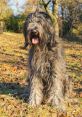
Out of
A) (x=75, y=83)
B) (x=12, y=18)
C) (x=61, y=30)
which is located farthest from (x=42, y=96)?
(x=12, y=18)

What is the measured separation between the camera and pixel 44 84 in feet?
25.4

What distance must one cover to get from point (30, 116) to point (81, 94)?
2228mm

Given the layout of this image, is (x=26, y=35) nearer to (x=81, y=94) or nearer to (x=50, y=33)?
(x=50, y=33)

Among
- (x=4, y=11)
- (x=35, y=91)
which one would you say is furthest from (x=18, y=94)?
(x=4, y=11)

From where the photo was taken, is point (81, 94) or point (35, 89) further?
point (81, 94)

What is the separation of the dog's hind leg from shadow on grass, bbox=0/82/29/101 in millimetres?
511

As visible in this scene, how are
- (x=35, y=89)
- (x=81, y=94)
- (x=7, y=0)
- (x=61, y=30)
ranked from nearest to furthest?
(x=35, y=89), (x=81, y=94), (x=61, y=30), (x=7, y=0)

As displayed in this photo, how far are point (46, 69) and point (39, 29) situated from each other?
3.13ft

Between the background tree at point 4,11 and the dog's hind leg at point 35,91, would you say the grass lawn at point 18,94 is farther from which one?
the background tree at point 4,11

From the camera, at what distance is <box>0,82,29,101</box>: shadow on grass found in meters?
8.52

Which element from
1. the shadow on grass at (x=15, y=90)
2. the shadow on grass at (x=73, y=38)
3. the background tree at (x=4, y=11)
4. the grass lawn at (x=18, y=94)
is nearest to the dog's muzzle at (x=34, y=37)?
the grass lawn at (x=18, y=94)

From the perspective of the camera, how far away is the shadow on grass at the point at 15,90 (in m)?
8.52

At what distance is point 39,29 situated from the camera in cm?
700

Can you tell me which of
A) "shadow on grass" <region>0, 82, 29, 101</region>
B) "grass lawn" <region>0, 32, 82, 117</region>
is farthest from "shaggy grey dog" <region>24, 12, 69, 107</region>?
"shadow on grass" <region>0, 82, 29, 101</region>
